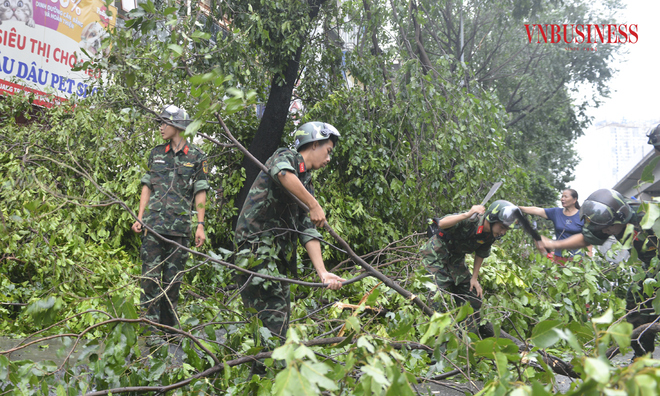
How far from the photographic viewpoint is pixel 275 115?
20.2ft

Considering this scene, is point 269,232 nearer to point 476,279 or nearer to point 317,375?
point 317,375

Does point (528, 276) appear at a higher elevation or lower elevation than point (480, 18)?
lower

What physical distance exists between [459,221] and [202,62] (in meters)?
4.05

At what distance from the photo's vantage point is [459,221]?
3602 millimetres

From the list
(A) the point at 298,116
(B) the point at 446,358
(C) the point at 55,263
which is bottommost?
(C) the point at 55,263

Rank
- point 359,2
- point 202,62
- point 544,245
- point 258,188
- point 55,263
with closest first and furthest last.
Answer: point 258,188 → point 55,263 → point 544,245 → point 202,62 → point 359,2

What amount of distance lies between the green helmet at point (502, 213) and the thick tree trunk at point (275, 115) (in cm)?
315

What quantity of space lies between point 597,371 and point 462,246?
10.3 ft

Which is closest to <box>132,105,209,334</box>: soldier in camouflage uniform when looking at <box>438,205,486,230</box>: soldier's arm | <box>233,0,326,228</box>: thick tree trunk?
<box>438,205,486,230</box>: soldier's arm

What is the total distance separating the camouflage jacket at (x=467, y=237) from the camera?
151 inches

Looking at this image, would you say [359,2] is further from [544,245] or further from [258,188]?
[258,188]

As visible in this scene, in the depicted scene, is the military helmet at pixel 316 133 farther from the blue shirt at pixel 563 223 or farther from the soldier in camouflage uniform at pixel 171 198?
the blue shirt at pixel 563 223

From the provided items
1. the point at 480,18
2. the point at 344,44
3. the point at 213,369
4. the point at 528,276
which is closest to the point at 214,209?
the point at 344,44

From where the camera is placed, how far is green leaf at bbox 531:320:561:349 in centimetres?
122
